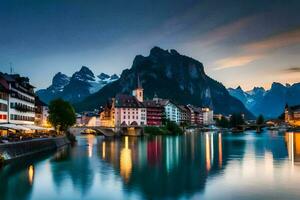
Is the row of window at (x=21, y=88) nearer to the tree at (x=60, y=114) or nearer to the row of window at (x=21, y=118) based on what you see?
the row of window at (x=21, y=118)

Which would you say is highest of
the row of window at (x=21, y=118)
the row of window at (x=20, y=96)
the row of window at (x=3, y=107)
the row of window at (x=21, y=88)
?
the row of window at (x=21, y=88)

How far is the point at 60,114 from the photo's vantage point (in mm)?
118250

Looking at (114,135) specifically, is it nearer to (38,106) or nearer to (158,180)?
(38,106)

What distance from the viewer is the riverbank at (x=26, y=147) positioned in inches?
2409

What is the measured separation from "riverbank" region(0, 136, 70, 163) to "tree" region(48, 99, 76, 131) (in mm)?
15739

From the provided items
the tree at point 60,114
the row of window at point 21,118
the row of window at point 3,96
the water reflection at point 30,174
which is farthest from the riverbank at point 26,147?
the tree at point 60,114

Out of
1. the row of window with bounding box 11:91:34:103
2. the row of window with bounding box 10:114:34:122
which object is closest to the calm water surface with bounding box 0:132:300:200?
the row of window with bounding box 10:114:34:122

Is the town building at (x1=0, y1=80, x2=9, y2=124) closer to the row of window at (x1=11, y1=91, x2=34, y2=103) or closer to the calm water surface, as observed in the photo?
the row of window at (x1=11, y1=91, x2=34, y2=103)

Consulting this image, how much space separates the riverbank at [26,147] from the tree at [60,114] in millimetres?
15739

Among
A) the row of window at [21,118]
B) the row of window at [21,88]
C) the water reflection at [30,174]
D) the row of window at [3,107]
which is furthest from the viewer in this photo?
the row of window at [21,88]

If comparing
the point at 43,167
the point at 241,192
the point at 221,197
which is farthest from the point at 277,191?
the point at 43,167

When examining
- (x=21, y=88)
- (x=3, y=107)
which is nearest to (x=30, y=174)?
(x=3, y=107)

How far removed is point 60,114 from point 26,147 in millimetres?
45255

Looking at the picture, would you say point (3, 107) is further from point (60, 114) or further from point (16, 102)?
point (60, 114)
